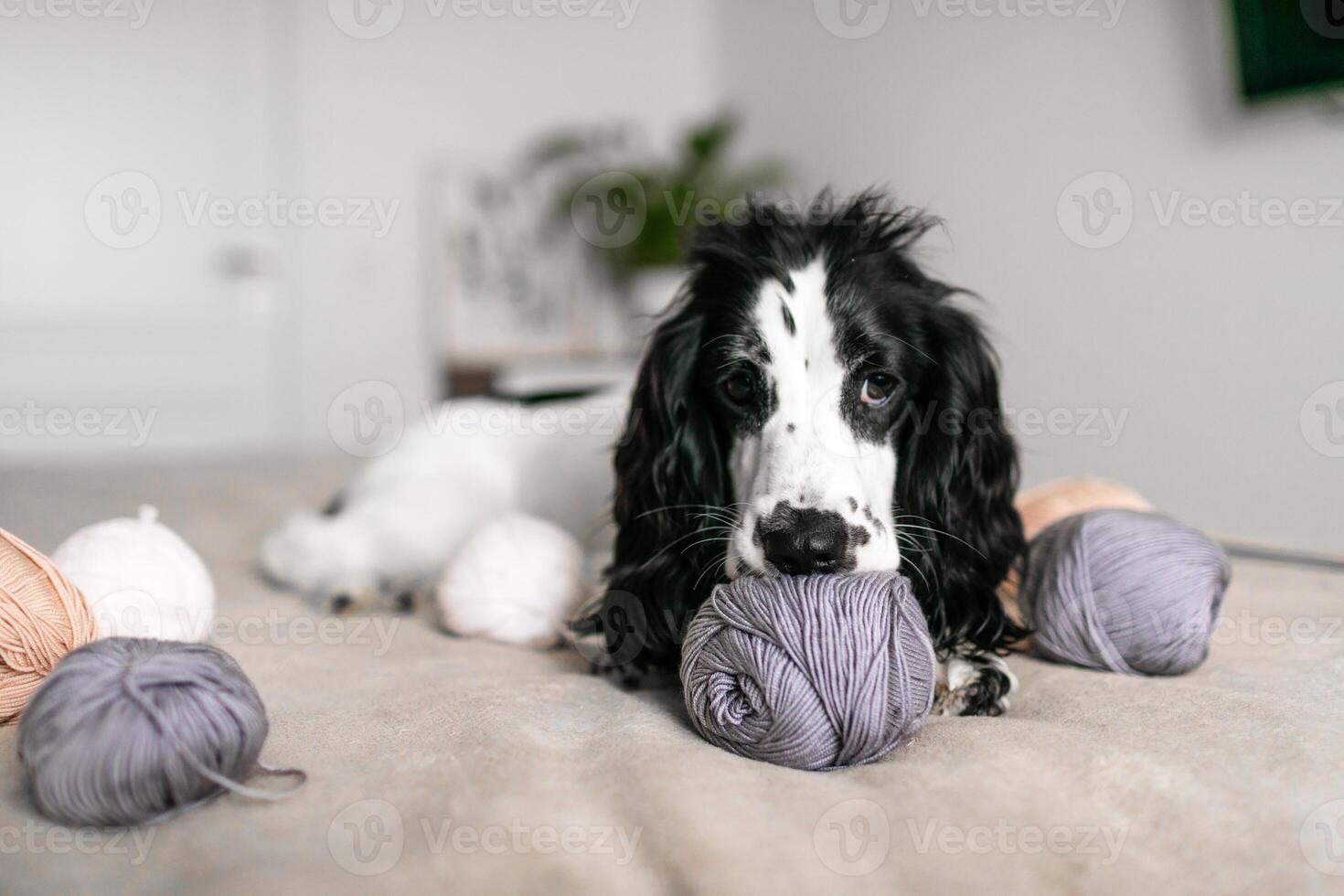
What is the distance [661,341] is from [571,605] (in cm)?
53

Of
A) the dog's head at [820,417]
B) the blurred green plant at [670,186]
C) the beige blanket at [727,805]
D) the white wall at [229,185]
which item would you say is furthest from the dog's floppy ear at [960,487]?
the white wall at [229,185]

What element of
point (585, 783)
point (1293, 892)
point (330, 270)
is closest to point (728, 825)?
point (585, 783)

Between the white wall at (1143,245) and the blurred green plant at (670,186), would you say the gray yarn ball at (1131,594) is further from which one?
the blurred green plant at (670,186)

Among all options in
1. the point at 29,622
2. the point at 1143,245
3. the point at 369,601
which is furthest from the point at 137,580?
the point at 1143,245

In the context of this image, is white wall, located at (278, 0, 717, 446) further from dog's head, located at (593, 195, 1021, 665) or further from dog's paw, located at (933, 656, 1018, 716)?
dog's paw, located at (933, 656, 1018, 716)

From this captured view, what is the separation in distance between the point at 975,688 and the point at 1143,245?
8.82 ft

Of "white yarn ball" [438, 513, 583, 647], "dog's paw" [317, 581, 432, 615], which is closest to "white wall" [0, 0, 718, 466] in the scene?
"dog's paw" [317, 581, 432, 615]

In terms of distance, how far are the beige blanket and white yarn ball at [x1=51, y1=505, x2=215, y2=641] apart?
0.20 metres

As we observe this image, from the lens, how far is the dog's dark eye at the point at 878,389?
1.60 metres

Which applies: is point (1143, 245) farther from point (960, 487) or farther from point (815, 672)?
point (815, 672)

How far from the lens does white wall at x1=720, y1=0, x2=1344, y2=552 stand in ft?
9.67

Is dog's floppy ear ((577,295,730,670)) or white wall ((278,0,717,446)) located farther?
white wall ((278,0,717,446))

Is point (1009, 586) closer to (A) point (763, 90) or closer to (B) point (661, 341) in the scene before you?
(B) point (661, 341)

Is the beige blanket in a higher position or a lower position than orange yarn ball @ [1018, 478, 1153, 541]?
Result: lower
